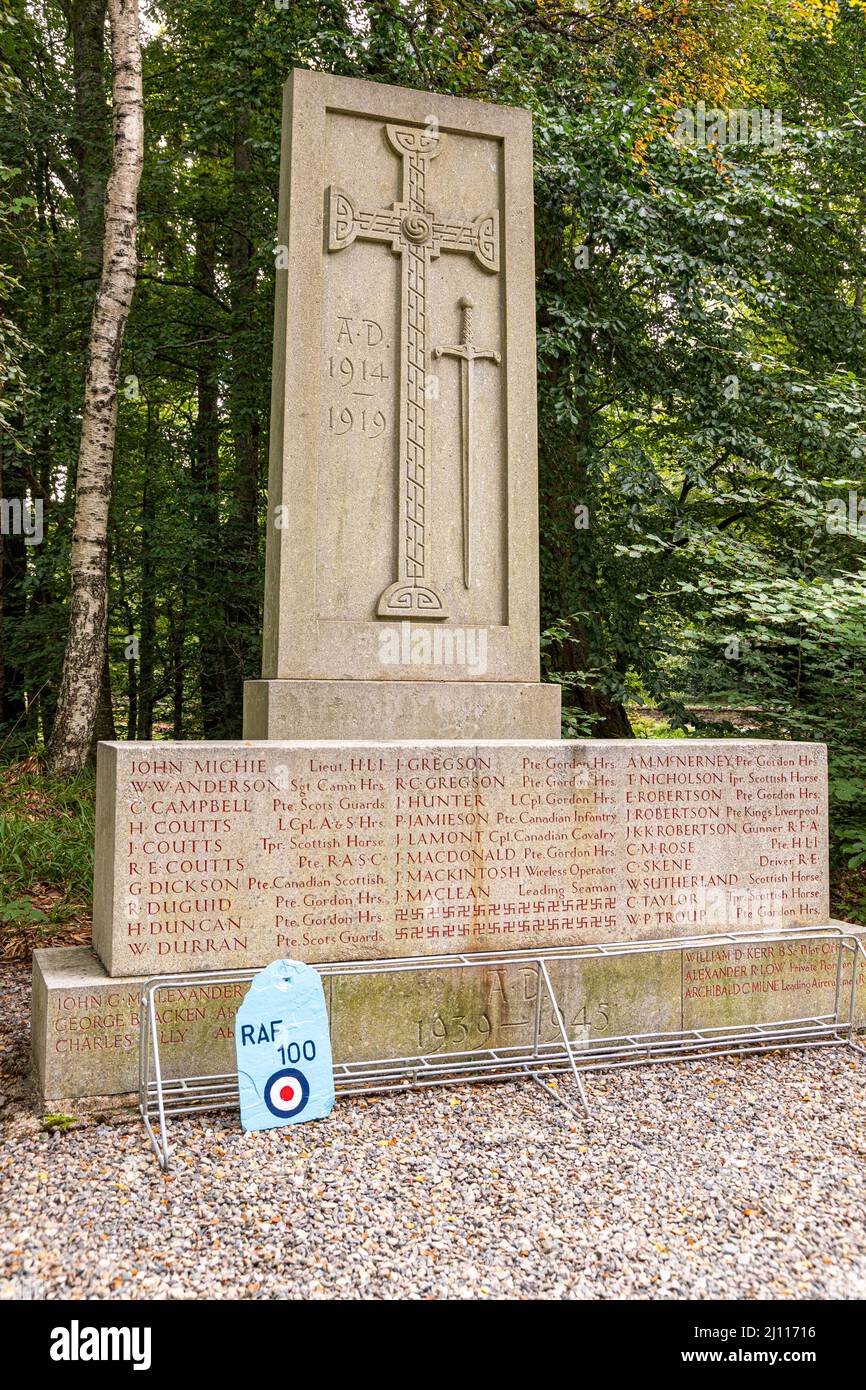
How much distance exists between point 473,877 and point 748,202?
27.4ft

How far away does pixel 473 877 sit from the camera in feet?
14.8

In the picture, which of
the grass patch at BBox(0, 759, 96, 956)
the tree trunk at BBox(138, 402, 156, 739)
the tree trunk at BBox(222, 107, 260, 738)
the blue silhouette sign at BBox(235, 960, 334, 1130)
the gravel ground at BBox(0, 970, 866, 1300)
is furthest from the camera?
the tree trunk at BBox(138, 402, 156, 739)

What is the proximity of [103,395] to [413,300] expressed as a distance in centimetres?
478

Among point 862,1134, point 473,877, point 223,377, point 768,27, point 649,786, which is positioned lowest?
point 862,1134

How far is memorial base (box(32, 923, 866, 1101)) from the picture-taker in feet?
12.5

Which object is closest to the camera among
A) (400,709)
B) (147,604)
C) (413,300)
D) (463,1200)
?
(463,1200)

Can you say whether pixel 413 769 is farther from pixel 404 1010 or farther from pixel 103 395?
pixel 103 395

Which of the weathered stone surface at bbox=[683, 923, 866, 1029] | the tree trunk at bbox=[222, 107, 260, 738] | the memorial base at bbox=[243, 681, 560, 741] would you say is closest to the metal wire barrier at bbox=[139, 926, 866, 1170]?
the weathered stone surface at bbox=[683, 923, 866, 1029]

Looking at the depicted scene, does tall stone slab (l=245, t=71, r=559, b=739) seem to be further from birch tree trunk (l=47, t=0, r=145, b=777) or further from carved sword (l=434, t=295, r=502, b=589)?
birch tree trunk (l=47, t=0, r=145, b=777)

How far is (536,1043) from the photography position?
4234 mm

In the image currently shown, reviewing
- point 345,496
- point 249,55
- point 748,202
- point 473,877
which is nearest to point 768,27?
point 748,202

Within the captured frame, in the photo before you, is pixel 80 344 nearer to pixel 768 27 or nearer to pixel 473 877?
pixel 768 27

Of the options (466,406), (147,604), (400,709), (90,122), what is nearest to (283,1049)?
(400,709)

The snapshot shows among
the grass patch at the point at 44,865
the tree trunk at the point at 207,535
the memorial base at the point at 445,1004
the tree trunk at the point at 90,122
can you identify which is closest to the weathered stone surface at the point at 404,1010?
the memorial base at the point at 445,1004
